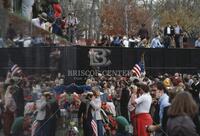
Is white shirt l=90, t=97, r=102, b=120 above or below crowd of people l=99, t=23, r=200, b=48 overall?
below

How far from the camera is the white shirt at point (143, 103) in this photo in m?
15.1

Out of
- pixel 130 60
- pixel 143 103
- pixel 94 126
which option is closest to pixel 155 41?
pixel 130 60

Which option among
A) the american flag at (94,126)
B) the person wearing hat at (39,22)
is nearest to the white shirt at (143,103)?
the american flag at (94,126)

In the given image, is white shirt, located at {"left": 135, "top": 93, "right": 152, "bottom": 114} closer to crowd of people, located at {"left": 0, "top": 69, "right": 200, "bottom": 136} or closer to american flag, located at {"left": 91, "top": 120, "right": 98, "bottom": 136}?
crowd of people, located at {"left": 0, "top": 69, "right": 200, "bottom": 136}

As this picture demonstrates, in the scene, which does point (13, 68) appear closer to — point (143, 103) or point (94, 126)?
point (143, 103)

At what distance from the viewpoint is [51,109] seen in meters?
12.4

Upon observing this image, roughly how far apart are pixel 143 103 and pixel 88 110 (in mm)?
3657

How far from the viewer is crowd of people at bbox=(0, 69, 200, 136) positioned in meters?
8.01

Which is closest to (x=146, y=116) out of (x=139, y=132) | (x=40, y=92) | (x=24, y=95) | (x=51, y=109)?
(x=139, y=132)

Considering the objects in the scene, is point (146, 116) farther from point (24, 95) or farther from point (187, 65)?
point (187, 65)

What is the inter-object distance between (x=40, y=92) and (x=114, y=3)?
195 ft

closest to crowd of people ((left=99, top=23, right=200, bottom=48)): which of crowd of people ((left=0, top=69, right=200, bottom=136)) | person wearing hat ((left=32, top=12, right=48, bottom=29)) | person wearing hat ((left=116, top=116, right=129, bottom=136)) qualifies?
crowd of people ((left=0, top=69, right=200, bottom=136))

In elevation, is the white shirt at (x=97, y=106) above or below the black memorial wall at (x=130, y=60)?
below

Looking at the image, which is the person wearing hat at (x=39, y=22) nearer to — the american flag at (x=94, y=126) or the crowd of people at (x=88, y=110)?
the crowd of people at (x=88, y=110)
